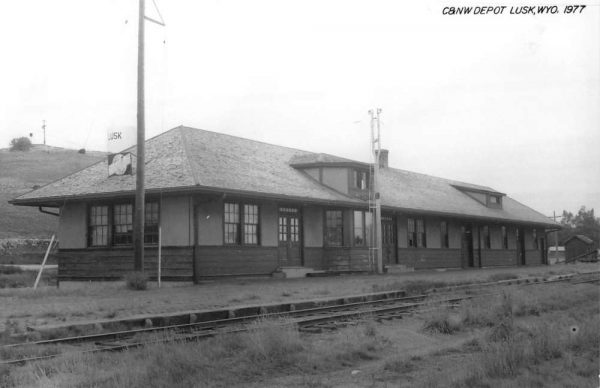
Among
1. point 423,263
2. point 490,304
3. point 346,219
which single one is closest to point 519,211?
point 423,263

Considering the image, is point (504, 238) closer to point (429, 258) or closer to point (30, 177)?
point (429, 258)

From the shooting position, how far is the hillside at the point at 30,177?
170ft

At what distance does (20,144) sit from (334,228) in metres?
86.3

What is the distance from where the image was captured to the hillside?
2045 inches

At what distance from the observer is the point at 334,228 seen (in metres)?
27.0

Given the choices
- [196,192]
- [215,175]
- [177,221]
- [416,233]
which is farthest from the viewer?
[416,233]

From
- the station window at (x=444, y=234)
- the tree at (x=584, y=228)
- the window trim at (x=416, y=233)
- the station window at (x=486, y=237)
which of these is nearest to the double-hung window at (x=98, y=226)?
the window trim at (x=416, y=233)

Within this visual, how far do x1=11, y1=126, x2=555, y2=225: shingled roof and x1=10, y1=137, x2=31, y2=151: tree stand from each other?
265ft

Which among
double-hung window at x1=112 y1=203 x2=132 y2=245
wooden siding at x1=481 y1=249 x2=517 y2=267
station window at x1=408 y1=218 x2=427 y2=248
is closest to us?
double-hung window at x1=112 y1=203 x2=132 y2=245

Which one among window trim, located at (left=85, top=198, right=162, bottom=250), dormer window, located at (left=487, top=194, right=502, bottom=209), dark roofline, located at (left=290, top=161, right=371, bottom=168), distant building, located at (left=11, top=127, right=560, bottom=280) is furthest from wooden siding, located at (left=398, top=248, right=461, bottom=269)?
window trim, located at (left=85, top=198, right=162, bottom=250)

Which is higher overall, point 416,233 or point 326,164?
point 326,164

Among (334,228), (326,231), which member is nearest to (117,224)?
(326,231)

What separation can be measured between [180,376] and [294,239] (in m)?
18.2

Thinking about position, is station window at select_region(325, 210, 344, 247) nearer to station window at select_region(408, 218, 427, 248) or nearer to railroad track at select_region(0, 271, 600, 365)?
station window at select_region(408, 218, 427, 248)
